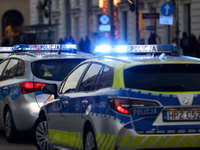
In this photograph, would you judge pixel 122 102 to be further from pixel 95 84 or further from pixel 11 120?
pixel 11 120

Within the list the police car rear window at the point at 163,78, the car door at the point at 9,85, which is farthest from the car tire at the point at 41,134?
the police car rear window at the point at 163,78

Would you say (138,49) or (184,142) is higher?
(138,49)

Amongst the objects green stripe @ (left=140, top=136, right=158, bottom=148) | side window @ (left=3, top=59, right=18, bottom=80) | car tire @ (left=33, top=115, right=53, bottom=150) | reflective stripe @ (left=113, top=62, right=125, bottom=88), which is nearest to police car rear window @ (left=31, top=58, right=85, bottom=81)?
side window @ (left=3, top=59, right=18, bottom=80)

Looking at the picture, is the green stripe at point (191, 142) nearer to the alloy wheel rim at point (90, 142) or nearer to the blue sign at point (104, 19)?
the alloy wheel rim at point (90, 142)

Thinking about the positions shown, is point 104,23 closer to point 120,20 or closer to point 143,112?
point 143,112

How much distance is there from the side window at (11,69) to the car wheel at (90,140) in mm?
3716

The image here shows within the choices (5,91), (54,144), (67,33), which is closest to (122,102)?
(54,144)

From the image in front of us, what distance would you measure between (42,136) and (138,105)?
2772 millimetres

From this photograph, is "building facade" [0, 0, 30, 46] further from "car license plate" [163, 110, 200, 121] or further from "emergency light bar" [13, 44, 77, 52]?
"car license plate" [163, 110, 200, 121]

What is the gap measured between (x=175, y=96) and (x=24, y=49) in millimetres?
5698

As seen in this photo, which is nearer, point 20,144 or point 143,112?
point 143,112

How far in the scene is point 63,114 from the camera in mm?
6496

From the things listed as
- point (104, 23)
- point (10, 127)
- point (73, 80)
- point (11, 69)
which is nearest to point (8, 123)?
point (10, 127)

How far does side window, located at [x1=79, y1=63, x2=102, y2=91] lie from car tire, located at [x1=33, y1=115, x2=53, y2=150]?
1.41 m
